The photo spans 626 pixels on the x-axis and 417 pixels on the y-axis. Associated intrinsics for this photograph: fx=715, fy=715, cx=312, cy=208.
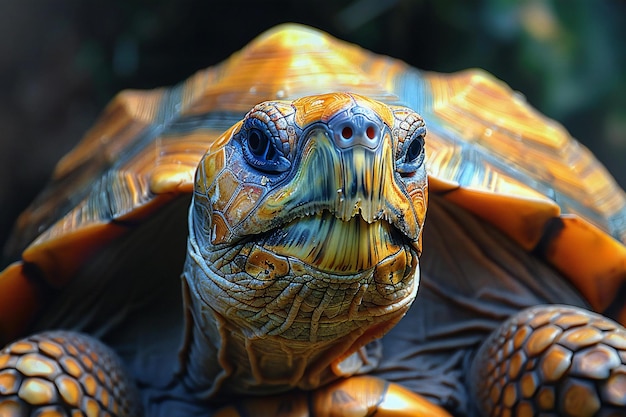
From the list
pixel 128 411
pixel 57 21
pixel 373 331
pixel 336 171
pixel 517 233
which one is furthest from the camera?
pixel 57 21

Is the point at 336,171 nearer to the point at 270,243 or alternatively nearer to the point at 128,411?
the point at 270,243

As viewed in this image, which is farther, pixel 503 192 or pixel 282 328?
pixel 503 192

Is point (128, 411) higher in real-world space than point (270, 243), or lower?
lower

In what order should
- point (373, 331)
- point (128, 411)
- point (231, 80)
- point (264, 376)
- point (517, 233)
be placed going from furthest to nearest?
point (231, 80) < point (517, 233) < point (128, 411) < point (264, 376) < point (373, 331)

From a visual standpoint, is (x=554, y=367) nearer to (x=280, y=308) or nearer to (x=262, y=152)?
(x=280, y=308)

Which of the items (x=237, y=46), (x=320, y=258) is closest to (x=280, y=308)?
(x=320, y=258)

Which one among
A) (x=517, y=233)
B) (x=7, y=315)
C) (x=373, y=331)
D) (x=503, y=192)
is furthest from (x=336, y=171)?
(x=7, y=315)
